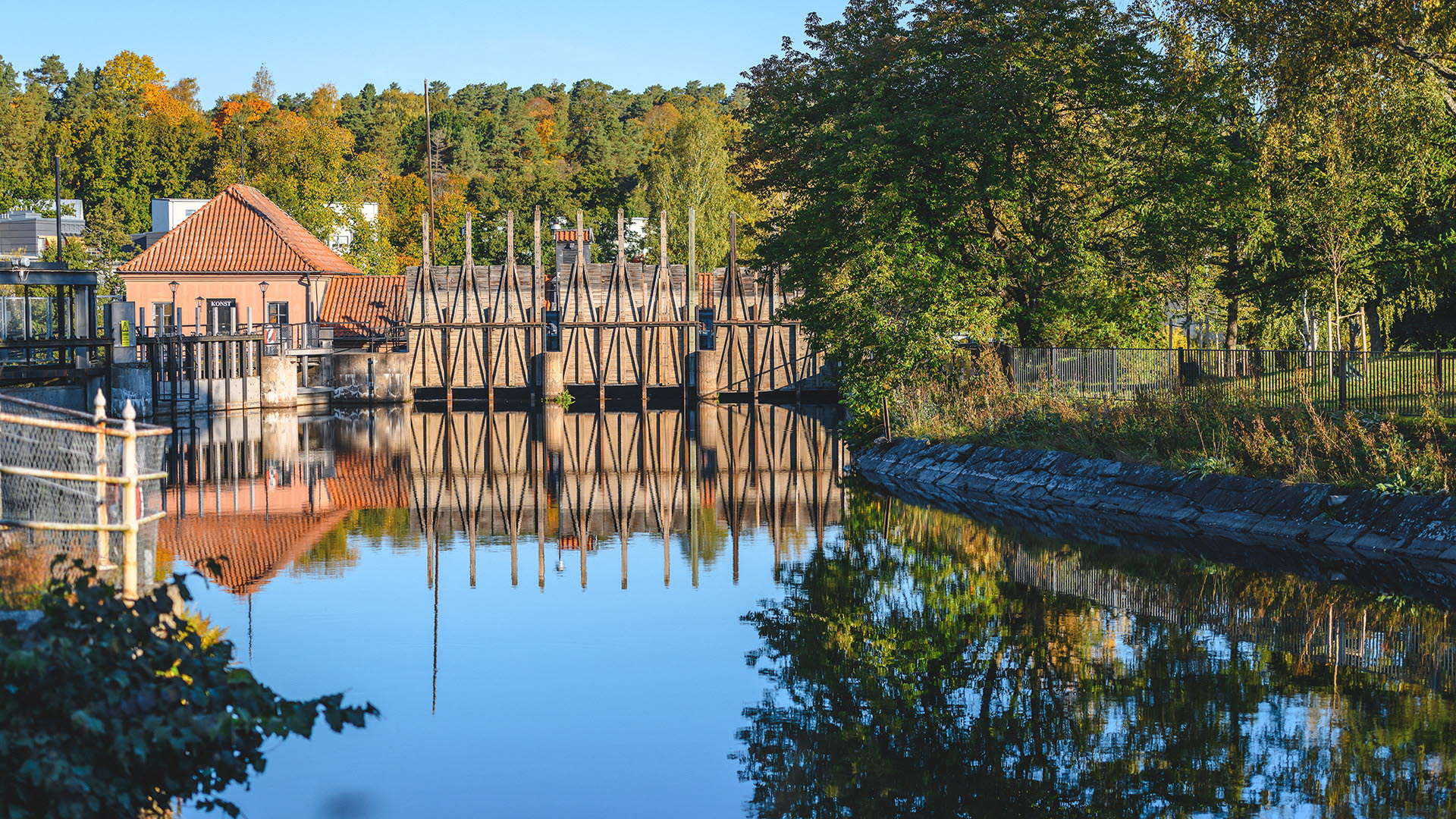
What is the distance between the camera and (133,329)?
43.7m

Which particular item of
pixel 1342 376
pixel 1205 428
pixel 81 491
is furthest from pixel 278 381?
pixel 81 491

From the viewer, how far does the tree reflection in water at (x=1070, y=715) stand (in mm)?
8742

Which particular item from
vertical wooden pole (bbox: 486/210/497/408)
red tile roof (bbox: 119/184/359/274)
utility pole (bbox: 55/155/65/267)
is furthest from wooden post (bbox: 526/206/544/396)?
utility pole (bbox: 55/155/65/267)

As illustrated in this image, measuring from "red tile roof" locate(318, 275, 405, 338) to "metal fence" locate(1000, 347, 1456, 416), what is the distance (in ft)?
106

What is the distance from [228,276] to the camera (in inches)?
2111

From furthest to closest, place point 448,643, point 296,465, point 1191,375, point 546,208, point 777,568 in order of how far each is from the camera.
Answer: point 546,208 < point 296,465 < point 1191,375 < point 777,568 < point 448,643

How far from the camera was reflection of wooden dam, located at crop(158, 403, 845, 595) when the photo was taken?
19812 millimetres

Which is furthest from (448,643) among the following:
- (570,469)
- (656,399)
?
(656,399)

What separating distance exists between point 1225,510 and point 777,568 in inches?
265

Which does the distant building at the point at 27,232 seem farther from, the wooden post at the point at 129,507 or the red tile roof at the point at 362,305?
the wooden post at the point at 129,507

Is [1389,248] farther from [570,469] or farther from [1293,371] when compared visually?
[570,469]

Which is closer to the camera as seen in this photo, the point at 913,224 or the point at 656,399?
the point at 913,224

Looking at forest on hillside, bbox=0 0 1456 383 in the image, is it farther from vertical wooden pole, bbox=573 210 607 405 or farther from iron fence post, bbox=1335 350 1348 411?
vertical wooden pole, bbox=573 210 607 405

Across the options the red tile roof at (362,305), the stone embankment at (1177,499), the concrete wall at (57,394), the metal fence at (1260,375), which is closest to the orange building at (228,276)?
the red tile roof at (362,305)
